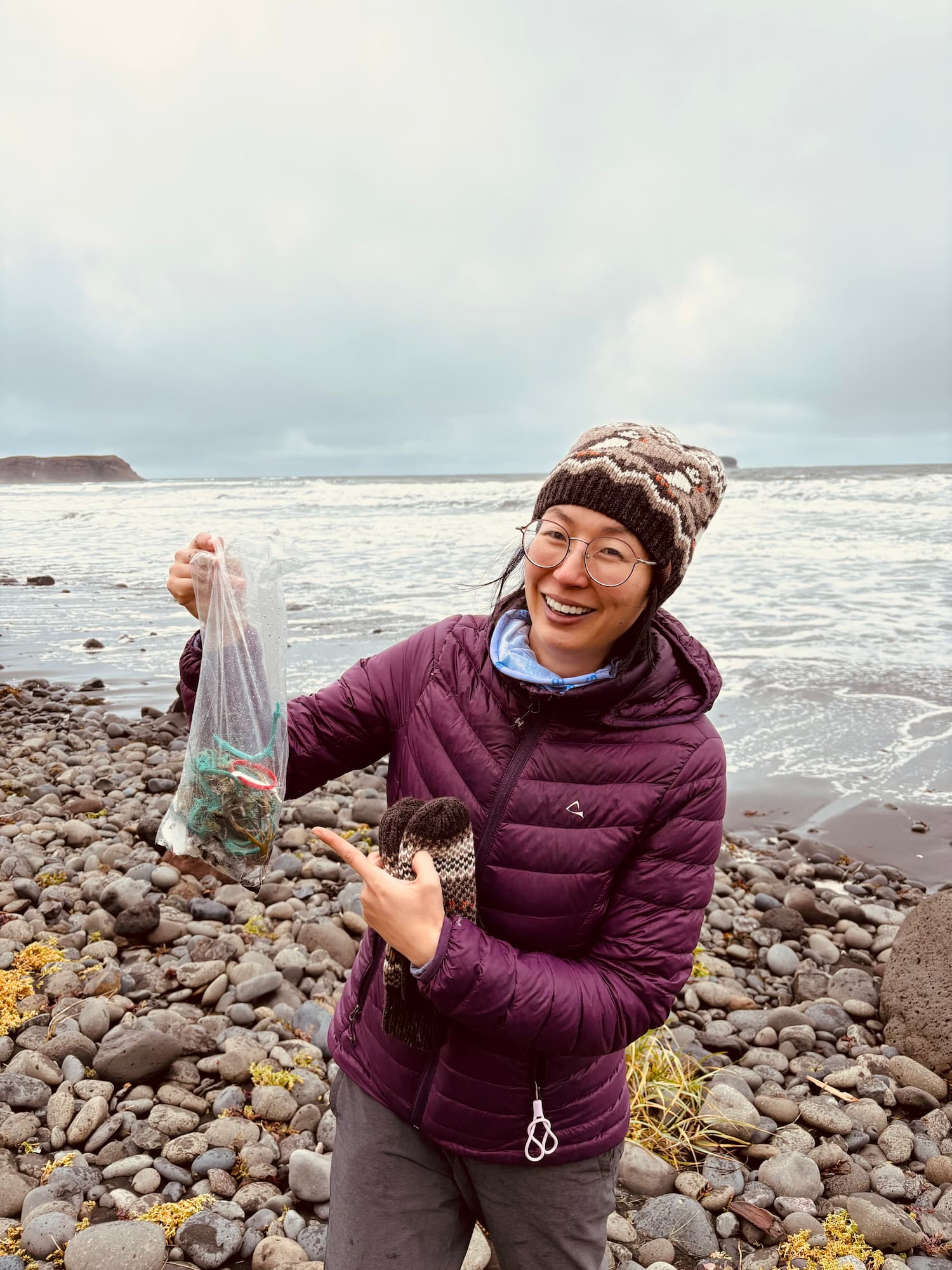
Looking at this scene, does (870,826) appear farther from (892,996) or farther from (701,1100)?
(701,1100)

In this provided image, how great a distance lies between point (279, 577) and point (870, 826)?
6.10 metres

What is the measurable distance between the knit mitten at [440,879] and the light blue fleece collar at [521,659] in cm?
33

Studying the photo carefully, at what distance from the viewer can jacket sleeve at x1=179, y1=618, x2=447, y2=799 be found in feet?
6.86

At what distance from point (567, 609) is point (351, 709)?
24.7 inches

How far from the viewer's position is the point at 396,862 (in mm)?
1670

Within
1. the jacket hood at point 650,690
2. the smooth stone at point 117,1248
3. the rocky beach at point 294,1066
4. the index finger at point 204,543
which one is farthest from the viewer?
the rocky beach at point 294,1066

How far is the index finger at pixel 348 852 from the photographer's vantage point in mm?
1610

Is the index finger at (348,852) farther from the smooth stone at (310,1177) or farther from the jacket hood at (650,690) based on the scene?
the smooth stone at (310,1177)

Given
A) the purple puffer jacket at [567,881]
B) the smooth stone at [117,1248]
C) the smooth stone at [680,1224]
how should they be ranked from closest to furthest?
1. the purple puffer jacket at [567,881]
2. the smooth stone at [117,1248]
3. the smooth stone at [680,1224]

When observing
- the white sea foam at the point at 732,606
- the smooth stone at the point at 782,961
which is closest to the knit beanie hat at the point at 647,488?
the white sea foam at the point at 732,606

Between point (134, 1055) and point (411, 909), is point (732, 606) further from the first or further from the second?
point (411, 909)

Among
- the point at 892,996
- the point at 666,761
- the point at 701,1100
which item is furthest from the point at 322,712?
the point at 892,996

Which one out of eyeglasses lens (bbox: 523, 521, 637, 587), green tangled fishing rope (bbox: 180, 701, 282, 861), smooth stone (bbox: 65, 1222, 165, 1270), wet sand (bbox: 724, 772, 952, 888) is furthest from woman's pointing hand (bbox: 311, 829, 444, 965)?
wet sand (bbox: 724, 772, 952, 888)

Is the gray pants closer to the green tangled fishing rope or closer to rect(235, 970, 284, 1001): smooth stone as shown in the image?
the green tangled fishing rope
